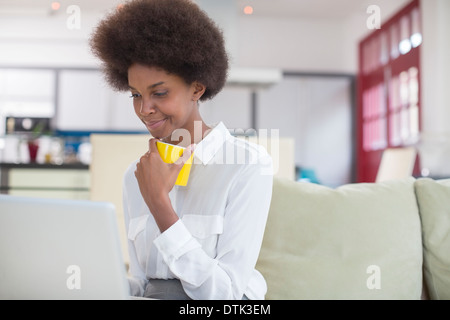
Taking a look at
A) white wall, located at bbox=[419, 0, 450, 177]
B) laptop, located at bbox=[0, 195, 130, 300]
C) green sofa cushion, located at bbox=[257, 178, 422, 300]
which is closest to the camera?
laptop, located at bbox=[0, 195, 130, 300]

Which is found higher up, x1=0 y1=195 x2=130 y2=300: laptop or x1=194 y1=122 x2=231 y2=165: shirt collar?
x1=194 y1=122 x2=231 y2=165: shirt collar

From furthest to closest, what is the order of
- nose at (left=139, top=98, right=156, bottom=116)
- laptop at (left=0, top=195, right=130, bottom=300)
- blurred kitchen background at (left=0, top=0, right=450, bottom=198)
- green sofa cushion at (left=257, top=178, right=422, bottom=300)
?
1. blurred kitchen background at (left=0, top=0, right=450, bottom=198)
2. green sofa cushion at (left=257, top=178, right=422, bottom=300)
3. nose at (left=139, top=98, right=156, bottom=116)
4. laptop at (left=0, top=195, right=130, bottom=300)

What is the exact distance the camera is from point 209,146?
1.05m

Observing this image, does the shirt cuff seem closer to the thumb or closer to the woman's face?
the thumb

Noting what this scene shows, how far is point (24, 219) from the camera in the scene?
616mm

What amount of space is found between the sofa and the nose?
482 millimetres

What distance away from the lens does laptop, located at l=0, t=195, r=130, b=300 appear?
604 mm

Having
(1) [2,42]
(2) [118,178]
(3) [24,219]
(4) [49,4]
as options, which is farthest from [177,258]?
(1) [2,42]

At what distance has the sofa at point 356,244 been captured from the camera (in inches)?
49.2

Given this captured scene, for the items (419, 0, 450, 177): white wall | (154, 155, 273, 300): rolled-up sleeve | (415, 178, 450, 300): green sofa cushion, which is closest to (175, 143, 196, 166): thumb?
(154, 155, 273, 300): rolled-up sleeve

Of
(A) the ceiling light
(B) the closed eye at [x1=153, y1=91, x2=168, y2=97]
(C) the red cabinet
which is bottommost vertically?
(B) the closed eye at [x1=153, y1=91, x2=168, y2=97]

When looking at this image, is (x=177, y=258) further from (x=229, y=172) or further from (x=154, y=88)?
(x=154, y=88)

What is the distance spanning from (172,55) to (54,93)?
242 inches

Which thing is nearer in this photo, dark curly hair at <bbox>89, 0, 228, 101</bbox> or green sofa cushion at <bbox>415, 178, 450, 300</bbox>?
dark curly hair at <bbox>89, 0, 228, 101</bbox>
